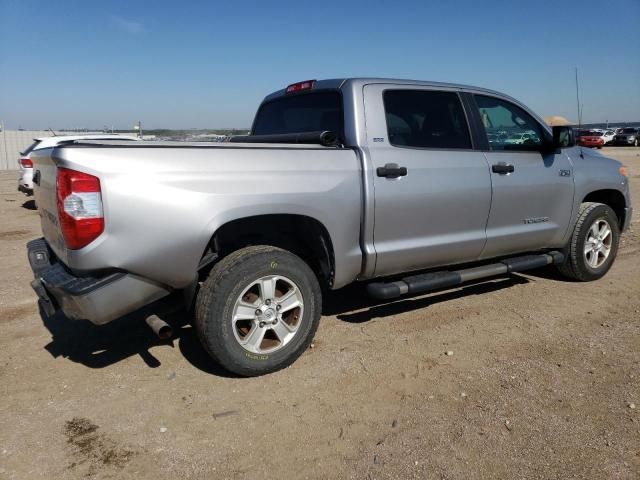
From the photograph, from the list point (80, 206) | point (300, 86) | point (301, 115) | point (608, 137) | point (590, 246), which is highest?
point (608, 137)

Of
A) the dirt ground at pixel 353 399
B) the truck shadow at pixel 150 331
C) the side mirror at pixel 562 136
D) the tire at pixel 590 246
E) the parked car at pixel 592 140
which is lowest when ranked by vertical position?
the dirt ground at pixel 353 399

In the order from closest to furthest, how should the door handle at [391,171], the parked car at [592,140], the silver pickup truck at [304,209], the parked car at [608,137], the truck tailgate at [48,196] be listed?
the silver pickup truck at [304,209]
the truck tailgate at [48,196]
the door handle at [391,171]
the parked car at [592,140]
the parked car at [608,137]

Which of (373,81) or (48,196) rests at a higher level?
(373,81)

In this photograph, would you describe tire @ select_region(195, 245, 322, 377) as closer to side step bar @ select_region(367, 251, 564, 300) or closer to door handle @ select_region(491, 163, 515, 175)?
side step bar @ select_region(367, 251, 564, 300)

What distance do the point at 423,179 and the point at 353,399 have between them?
171 cm

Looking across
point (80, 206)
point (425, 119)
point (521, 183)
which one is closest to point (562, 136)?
point (521, 183)

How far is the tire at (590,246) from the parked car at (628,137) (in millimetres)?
42788

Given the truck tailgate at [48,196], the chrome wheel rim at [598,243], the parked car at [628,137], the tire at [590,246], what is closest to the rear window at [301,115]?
the truck tailgate at [48,196]

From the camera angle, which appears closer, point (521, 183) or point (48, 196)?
point (48, 196)

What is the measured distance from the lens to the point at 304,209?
11.4ft

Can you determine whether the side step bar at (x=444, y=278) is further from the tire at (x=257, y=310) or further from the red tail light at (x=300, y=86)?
the red tail light at (x=300, y=86)

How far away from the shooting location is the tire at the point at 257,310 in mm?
3223

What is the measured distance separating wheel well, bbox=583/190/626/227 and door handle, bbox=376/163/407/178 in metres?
2.71

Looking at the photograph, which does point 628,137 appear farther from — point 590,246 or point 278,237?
point 278,237
